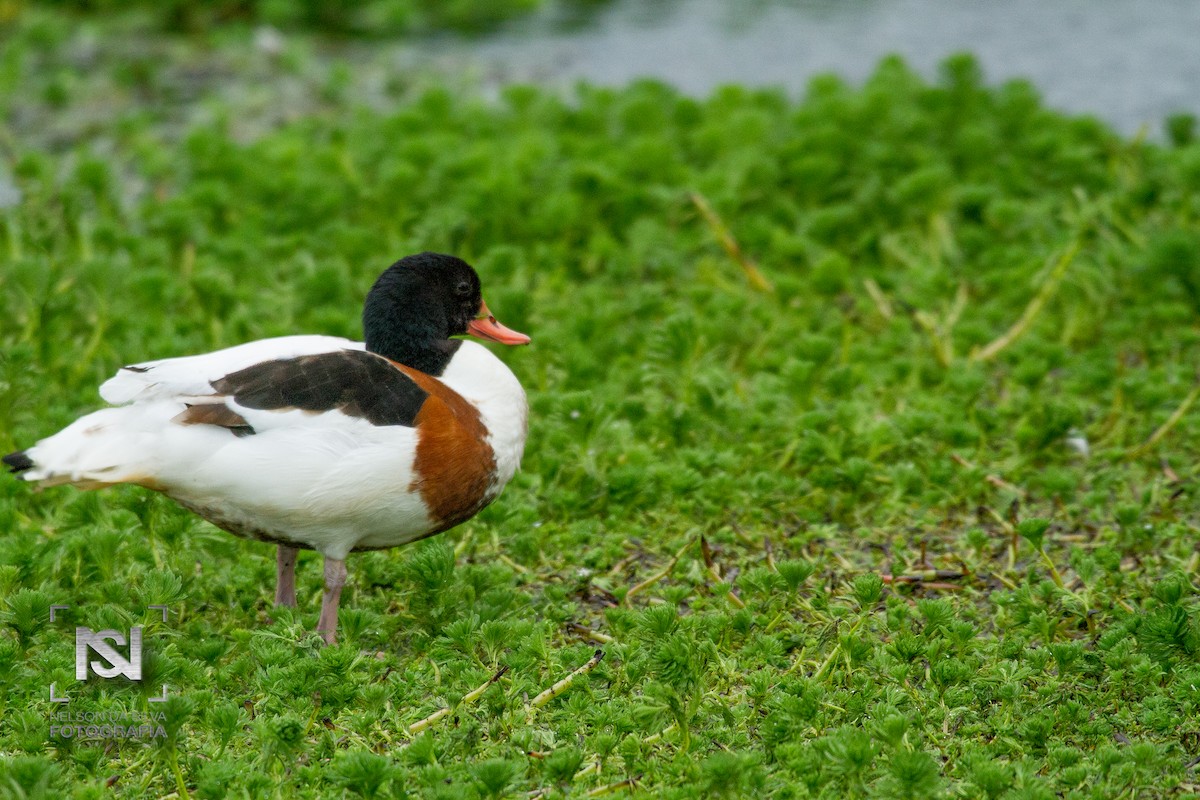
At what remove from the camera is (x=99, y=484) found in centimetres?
404

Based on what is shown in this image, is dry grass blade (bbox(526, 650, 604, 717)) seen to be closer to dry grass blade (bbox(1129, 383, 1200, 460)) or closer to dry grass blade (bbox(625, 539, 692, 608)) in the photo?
dry grass blade (bbox(625, 539, 692, 608))

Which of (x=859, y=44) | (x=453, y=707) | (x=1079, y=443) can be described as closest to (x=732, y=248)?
(x=1079, y=443)

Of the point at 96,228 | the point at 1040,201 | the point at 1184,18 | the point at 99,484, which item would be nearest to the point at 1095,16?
the point at 1184,18

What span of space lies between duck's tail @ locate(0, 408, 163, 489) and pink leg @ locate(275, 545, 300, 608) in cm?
62

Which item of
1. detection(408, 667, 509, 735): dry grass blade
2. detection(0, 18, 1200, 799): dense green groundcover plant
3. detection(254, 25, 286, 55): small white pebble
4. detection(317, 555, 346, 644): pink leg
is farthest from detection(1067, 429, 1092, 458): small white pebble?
detection(254, 25, 286, 55): small white pebble

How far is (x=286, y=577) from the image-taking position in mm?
4570

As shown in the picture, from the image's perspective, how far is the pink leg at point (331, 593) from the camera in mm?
4352

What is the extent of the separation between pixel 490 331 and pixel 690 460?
2.78 feet

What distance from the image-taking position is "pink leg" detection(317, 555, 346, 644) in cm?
435

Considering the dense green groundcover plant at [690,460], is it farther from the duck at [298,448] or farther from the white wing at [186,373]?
the white wing at [186,373]

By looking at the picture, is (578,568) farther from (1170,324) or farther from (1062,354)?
(1170,324)

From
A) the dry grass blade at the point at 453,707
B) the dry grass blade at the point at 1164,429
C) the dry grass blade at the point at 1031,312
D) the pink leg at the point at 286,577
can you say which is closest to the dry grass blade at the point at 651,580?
the dry grass blade at the point at 453,707

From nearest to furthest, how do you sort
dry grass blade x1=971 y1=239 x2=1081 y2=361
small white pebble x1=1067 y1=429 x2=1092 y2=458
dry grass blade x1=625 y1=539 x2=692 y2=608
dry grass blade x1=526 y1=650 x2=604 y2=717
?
dry grass blade x1=526 y1=650 x2=604 y2=717, dry grass blade x1=625 y1=539 x2=692 y2=608, small white pebble x1=1067 y1=429 x2=1092 y2=458, dry grass blade x1=971 y1=239 x2=1081 y2=361

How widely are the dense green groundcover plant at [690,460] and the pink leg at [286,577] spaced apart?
0.11 metres
